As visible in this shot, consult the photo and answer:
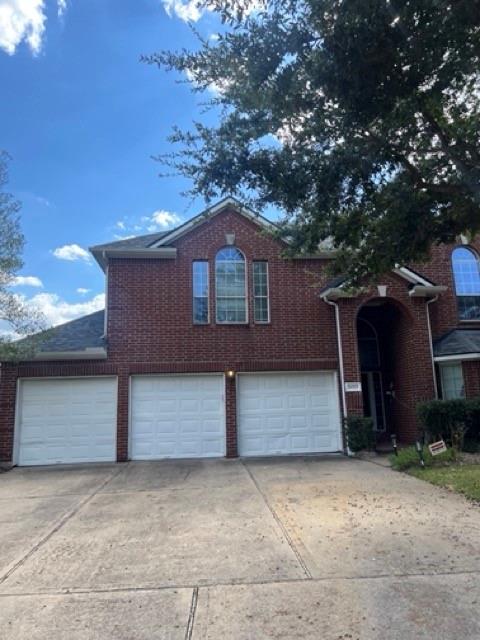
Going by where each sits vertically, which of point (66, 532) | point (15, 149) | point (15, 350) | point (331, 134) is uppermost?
point (15, 149)

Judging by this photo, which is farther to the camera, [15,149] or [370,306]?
[370,306]

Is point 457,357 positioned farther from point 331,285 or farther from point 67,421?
point 67,421

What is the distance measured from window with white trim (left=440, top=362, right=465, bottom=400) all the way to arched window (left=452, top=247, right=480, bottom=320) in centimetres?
230

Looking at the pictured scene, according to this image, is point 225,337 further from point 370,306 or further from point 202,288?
point 370,306

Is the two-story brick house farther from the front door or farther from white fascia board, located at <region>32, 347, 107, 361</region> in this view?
the front door

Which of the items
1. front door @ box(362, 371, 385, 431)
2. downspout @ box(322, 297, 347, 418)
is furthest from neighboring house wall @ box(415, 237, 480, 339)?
downspout @ box(322, 297, 347, 418)

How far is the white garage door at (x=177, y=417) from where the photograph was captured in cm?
1261

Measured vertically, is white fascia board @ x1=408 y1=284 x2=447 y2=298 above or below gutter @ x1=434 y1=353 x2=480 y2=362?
above

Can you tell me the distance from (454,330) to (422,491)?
794cm

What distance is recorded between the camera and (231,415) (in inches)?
506

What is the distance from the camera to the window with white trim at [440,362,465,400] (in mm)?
12858

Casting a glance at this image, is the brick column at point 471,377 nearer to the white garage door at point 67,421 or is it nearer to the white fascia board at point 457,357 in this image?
the white fascia board at point 457,357

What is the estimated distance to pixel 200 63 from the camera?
6.15 m

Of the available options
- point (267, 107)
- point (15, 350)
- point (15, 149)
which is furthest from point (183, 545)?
point (15, 149)
